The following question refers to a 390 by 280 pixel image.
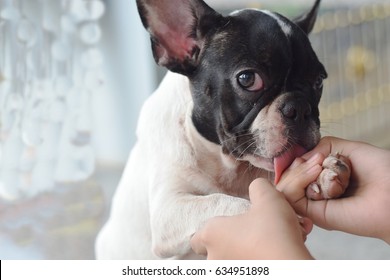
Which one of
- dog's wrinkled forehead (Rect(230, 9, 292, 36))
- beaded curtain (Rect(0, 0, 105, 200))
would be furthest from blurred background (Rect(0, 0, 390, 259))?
dog's wrinkled forehead (Rect(230, 9, 292, 36))

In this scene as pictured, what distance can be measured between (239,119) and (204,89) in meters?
0.07

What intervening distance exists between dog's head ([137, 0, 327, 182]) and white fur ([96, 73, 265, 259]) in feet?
0.12

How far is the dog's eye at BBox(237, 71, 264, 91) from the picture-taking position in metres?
0.86

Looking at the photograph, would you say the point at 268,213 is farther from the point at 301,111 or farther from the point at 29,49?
the point at 29,49

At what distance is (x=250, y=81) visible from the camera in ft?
2.84

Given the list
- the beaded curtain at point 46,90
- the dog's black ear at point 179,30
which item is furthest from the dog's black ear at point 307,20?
the beaded curtain at point 46,90

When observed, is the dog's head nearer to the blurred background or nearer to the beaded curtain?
the blurred background

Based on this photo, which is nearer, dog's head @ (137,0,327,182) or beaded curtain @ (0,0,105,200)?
dog's head @ (137,0,327,182)

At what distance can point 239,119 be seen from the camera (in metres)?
0.89

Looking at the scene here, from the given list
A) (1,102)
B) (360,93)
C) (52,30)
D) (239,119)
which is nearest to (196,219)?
(239,119)

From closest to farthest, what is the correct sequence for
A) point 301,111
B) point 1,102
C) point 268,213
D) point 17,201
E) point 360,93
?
1. point 268,213
2. point 301,111
3. point 1,102
4. point 17,201
5. point 360,93

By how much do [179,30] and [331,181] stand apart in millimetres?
326

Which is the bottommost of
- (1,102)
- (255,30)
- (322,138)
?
(1,102)

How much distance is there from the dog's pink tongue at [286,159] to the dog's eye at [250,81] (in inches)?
3.9
